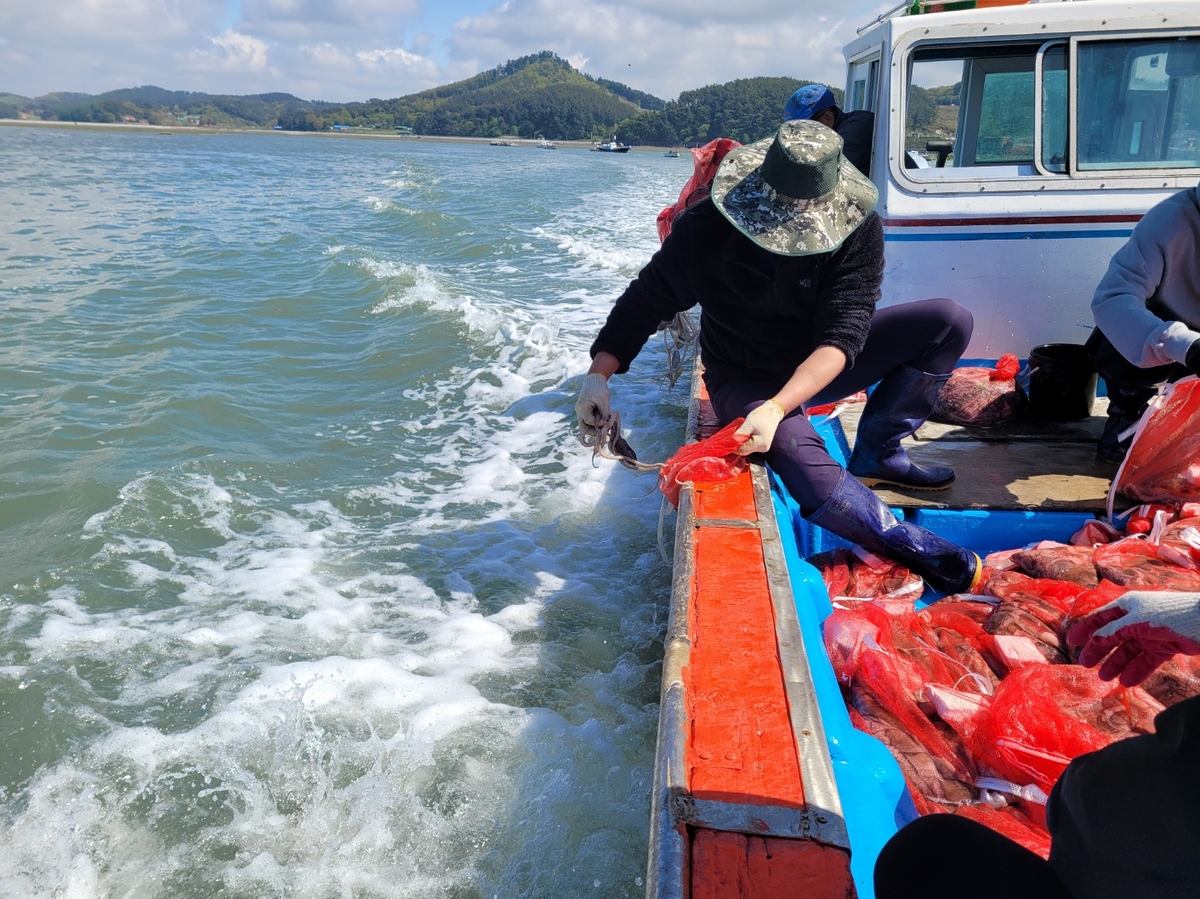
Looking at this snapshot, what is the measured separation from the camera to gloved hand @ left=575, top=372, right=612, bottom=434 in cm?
313

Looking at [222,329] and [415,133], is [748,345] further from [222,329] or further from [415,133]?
[415,133]

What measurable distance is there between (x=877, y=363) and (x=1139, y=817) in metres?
2.58

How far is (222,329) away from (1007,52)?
26.8ft

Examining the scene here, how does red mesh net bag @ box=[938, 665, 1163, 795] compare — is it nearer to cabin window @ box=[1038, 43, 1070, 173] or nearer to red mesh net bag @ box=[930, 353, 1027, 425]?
red mesh net bag @ box=[930, 353, 1027, 425]

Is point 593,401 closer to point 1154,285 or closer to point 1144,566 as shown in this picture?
point 1144,566

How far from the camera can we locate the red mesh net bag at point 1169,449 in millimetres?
3041

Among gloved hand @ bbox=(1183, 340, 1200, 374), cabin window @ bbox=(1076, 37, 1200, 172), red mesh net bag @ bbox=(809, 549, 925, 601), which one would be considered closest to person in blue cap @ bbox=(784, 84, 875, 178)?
cabin window @ bbox=(1076, 37, 1200, 172)

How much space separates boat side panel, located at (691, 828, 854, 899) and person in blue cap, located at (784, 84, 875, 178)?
13.7 feet

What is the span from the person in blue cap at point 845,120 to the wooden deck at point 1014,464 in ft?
4.92

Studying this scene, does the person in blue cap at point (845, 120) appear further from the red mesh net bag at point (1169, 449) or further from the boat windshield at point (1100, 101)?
the red mesh net bag at point (1169, 449)

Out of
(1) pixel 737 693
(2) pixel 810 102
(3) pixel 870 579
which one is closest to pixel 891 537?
(3) pixel 870 579

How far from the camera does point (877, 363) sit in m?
3.32

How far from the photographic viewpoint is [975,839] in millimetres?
1186

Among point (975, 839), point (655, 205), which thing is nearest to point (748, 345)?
point (975, 839)
